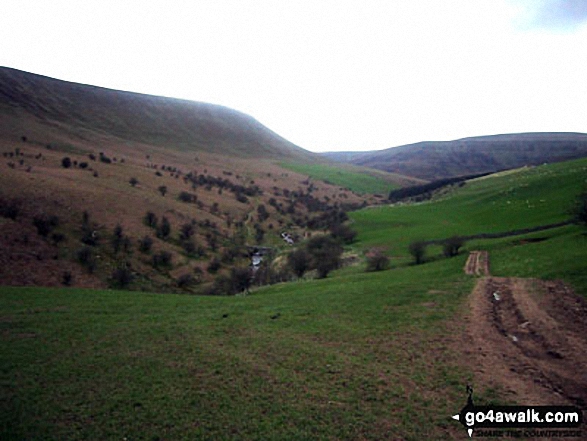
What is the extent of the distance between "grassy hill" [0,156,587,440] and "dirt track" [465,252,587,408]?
70 cm

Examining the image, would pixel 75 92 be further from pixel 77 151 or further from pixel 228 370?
pixel 228 370

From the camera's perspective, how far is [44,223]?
117 ft

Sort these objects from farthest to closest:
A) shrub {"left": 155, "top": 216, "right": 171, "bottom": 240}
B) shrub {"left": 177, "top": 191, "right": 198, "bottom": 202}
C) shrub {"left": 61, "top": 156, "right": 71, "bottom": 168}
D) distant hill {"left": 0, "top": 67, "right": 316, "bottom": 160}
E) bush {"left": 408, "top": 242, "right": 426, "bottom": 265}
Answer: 1. distant hill {"left": 0, "top": 67, "right": 316, "bottom": 160}
2. shrub {"left": 177, "top": 191, "right": 198, "bottom": 202}
3. shrub {"left": 61, "top": 156, "right": 71, "bottom": 168}
4. shrub {"left": 155, "top": 216, "right": 171, "bottom": 240}
5. bush {"left": 408, "top": 242, "right": 426, "bottom": 265}

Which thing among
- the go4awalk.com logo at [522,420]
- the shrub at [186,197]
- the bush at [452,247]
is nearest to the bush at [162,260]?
the shrub at [186,197]

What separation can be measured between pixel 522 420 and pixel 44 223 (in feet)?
132

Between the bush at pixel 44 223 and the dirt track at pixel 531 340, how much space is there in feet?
120

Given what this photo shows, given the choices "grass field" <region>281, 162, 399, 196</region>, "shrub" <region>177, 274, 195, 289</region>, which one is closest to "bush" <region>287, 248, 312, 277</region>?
"shrub" <region>177, 274, 195, 289</region>

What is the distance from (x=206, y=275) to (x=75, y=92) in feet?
415

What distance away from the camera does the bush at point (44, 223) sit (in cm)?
3512

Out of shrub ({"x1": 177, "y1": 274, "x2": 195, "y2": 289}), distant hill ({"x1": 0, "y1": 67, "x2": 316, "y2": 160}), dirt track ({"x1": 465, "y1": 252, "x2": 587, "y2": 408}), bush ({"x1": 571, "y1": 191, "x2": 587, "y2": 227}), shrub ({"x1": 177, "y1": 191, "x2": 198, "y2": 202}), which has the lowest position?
shrub ({"x1": 177, "y1": 274, "x2": 195, "y2": 289})

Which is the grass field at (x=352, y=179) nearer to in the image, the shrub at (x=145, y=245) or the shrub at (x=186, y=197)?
the shrub at (x=186, y=197)

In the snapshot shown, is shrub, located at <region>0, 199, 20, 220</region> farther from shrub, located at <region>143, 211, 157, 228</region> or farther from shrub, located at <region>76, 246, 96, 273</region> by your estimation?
shrub, located at <region>143, 211, 157, 228</region>

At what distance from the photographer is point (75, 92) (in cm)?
13312

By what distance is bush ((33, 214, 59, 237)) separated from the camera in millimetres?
35125
